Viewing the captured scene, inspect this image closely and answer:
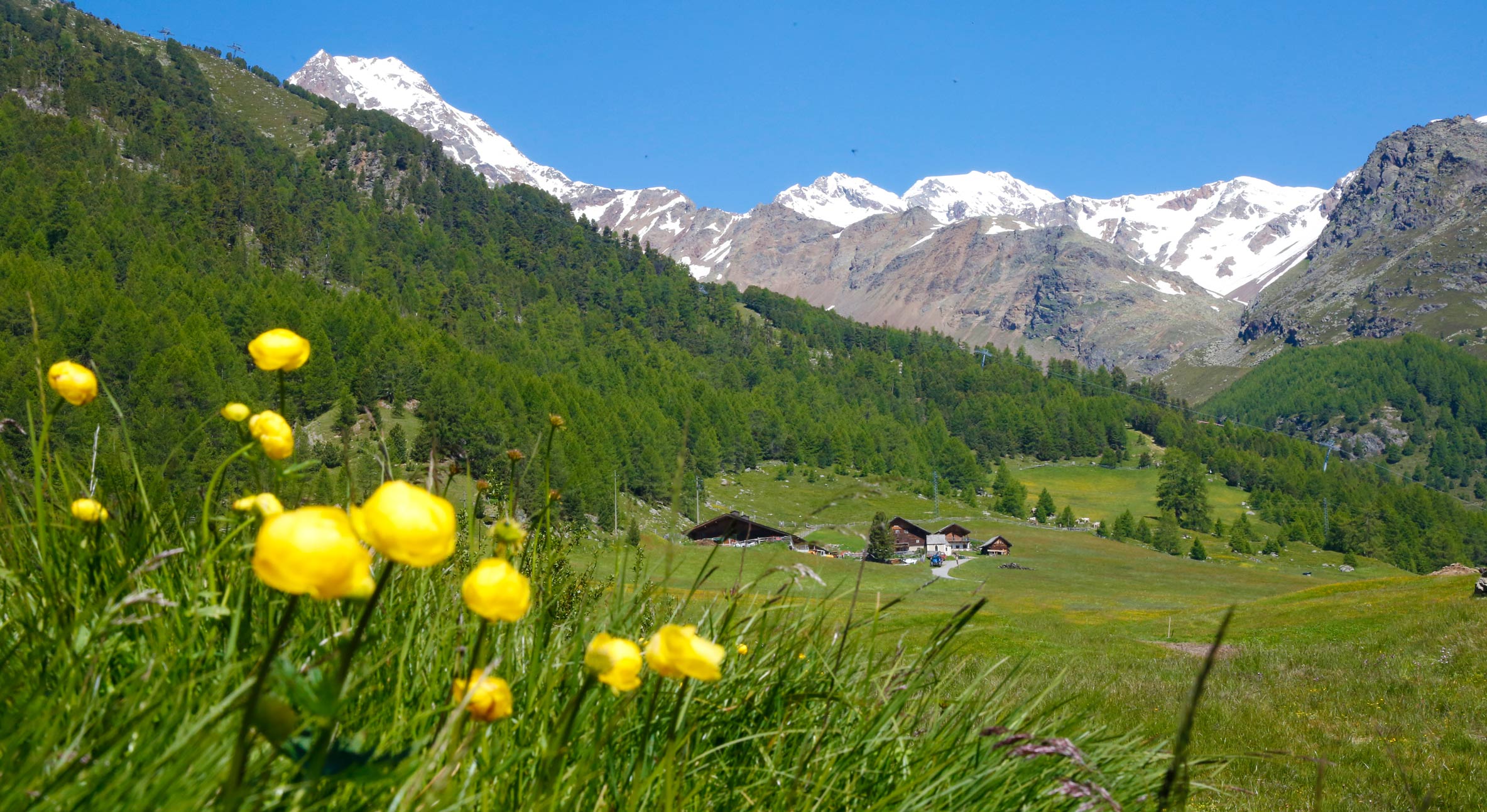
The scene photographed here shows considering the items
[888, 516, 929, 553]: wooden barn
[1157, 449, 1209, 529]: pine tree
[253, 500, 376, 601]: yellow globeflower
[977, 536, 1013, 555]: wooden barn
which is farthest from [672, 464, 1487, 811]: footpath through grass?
[1157, 449, 1209, 529]: pine tree

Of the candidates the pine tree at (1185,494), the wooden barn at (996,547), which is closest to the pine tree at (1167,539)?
the pine tree at (1185,494)

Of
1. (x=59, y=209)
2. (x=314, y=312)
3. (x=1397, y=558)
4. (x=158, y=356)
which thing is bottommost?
(x=1397, y=558)

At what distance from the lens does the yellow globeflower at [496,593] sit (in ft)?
3.14

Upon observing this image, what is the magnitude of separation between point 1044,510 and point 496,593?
6141 inches

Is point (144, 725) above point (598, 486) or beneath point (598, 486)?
beneath

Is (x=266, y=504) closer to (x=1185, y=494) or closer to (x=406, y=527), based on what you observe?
(x=406, y=527)

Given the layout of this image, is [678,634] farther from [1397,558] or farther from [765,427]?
[1397,558]

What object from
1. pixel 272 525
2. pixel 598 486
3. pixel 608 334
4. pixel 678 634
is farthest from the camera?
pixel 608 334

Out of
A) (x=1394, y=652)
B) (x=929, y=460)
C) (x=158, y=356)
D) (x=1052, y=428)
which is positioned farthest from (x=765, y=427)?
(x=1394, y=652)

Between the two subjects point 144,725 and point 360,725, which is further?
point 360,725

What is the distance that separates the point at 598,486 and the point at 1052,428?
7837 inches

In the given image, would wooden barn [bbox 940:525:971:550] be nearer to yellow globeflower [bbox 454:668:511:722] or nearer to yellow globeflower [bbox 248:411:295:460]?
yellow globeflower [bbox 248:411:295:460]

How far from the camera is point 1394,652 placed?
16.6m

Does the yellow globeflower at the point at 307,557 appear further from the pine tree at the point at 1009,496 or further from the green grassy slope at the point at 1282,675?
the pine tree at the point at 1009,496
